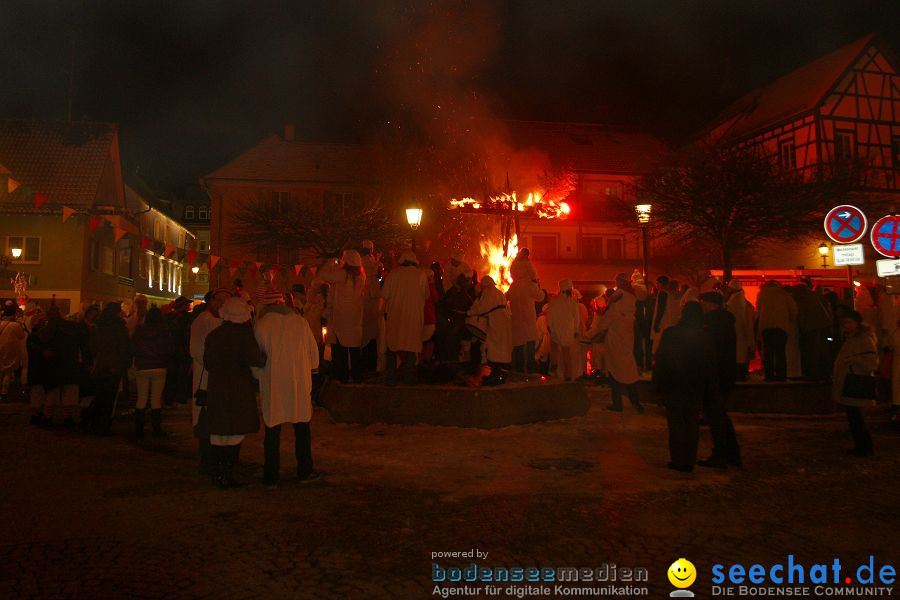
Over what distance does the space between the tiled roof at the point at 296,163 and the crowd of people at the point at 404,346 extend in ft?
97.9

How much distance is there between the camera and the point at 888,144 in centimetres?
3472

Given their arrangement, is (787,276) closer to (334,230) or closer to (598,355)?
(598,355)

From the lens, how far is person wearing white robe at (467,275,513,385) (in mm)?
10625

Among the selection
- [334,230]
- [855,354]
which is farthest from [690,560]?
[334,230]

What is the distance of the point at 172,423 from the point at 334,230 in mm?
26129

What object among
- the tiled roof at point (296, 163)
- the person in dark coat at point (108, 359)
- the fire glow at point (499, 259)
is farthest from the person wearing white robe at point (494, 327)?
the tiled roof at point (296, 163)

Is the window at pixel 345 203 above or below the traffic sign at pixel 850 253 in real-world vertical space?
above

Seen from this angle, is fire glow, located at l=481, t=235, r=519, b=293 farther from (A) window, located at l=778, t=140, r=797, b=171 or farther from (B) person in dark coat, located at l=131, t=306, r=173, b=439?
(A) window, located at l=778, t=140, r=797, b=171

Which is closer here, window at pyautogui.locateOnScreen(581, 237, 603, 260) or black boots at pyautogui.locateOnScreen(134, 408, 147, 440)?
black boots at pyautogui.locateOnScreen(134, 408, 147, 440)

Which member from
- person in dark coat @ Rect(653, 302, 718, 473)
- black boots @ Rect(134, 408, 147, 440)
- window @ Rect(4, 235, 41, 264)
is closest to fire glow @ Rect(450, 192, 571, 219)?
black boots @ Rect(134, 408, 147, 440)

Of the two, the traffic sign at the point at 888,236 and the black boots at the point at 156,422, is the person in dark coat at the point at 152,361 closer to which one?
the black boots at the point at 156,422

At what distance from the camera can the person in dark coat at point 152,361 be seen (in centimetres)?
938

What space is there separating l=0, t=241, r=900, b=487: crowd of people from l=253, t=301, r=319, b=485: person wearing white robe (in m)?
0.01

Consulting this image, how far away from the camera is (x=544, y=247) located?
43.4m
